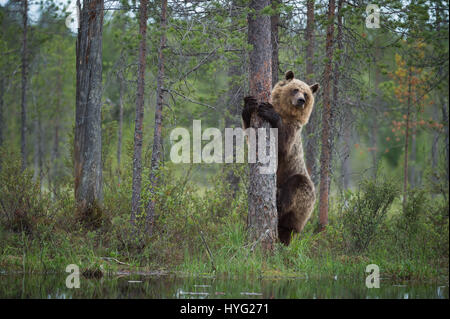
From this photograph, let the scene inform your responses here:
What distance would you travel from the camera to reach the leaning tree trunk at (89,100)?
10016mm

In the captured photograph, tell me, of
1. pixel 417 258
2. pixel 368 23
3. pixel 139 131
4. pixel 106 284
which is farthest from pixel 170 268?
pixel 368 23

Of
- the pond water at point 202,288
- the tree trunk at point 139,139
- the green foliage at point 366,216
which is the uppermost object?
the tree trunk at point 139,139

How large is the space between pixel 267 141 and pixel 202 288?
9.02 feet

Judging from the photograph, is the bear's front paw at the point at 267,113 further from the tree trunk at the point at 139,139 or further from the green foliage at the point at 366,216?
the green foliage at the point at 366,216

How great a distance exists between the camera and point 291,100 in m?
8.77

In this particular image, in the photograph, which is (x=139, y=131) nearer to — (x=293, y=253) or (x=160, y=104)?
(x=160, y=104)

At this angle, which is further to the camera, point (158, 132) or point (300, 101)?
→ point (300, 101)

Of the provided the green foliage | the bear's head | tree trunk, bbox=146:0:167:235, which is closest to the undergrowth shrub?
tree trunk, bbox=146:0:167:235

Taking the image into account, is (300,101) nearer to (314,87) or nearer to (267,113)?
(314,87)

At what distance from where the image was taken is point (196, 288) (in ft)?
20.8

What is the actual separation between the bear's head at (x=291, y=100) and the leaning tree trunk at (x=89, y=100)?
390cm

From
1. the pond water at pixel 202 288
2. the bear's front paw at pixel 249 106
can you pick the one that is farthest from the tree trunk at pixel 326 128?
the pond water at pixel 202 288

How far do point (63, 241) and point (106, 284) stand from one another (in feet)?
6.64

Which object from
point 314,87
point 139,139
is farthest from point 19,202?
point 314,87
